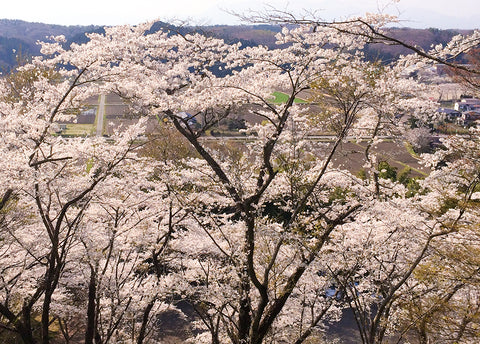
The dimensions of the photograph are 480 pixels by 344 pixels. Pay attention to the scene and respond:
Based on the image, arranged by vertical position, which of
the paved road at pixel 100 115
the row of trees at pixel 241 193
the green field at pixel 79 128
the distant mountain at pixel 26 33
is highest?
the distant mountain at pixel 26 33

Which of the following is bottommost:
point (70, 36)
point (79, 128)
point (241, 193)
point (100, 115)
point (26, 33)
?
point (79, 128)

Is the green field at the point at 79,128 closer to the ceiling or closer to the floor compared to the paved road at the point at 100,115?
closer to the floor

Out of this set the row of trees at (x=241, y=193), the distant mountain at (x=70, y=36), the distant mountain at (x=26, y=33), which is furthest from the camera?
the distant mountain at (x=26, y=33)

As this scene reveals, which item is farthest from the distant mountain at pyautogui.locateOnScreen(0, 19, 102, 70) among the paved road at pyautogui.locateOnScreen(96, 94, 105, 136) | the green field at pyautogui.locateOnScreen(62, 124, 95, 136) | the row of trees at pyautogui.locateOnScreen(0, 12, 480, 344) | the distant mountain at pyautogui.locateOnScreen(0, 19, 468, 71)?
the row of trees at pyautogui.locateOnScreen(0, 12, 480, 344)

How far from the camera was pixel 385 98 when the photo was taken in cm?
769

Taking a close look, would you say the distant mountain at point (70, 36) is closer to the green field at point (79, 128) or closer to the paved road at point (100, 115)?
the paved road at point (100, 115)

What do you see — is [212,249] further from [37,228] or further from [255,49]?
[255,49]

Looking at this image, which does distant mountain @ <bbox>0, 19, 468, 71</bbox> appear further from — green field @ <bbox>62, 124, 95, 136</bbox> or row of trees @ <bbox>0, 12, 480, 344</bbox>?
row of trees @ <bbox>0, 12, 480, 344</bbox>

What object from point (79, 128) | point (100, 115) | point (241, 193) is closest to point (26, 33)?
point (100, 115)

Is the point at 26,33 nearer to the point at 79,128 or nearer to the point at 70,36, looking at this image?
the point at 70,36

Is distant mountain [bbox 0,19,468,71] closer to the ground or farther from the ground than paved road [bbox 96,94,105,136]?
farther from the ground

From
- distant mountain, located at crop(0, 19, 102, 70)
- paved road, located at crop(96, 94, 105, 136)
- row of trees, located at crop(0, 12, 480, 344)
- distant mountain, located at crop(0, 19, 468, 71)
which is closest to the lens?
row of trees, located at crop(0, 12, 480, 344)

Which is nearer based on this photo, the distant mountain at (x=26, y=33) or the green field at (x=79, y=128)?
the green field at (x=79, y=128)

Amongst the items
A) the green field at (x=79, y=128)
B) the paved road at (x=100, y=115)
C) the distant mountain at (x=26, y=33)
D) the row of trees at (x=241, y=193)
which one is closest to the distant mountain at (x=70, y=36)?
the distant mountain at (x=26, y=33)
